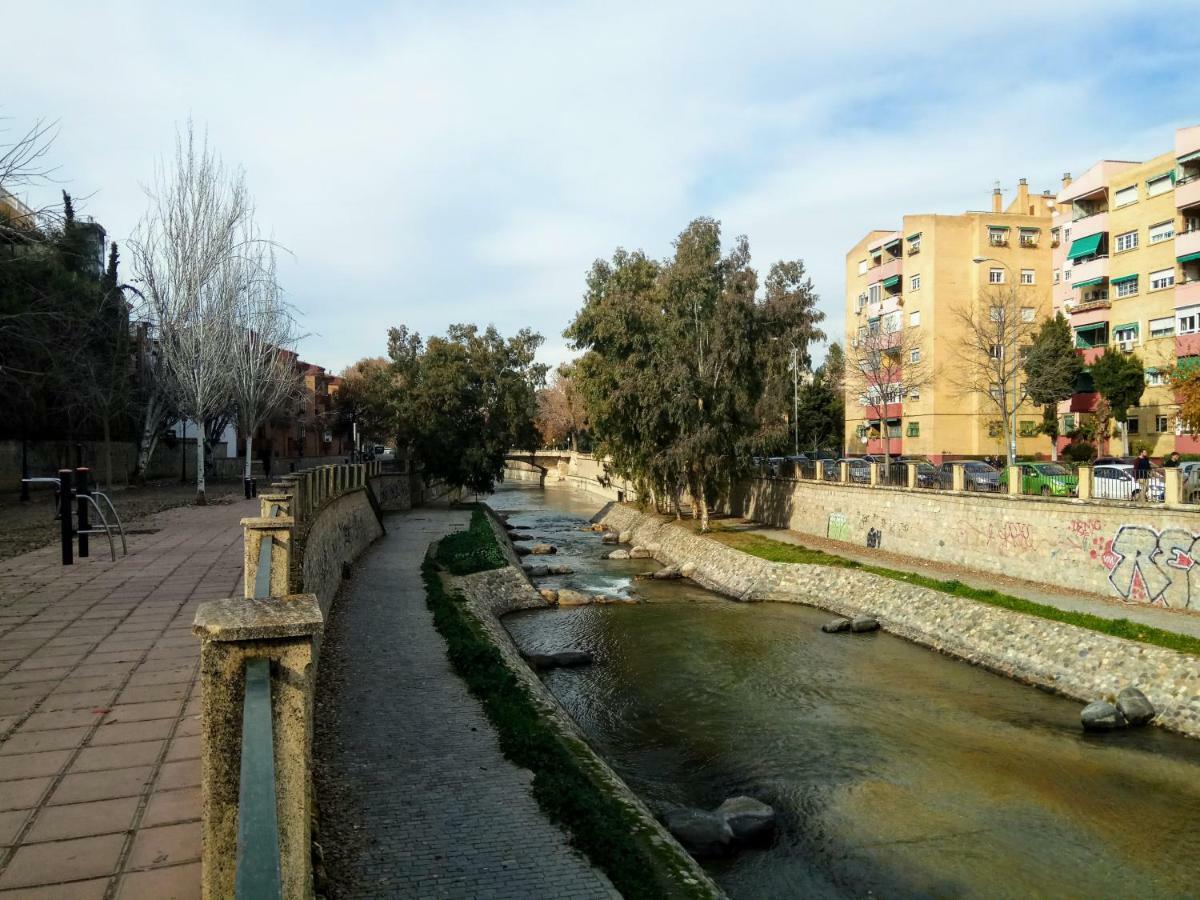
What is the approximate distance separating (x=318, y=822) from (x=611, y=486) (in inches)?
1951

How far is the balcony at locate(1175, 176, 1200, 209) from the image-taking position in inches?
1310

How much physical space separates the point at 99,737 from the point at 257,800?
4.24 metres

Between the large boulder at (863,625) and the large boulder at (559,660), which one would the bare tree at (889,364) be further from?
the large boulder at (559,660)

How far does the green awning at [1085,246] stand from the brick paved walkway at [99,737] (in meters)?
41.3

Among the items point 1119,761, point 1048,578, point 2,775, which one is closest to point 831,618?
point 1048,578

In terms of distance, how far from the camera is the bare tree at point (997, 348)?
119ft

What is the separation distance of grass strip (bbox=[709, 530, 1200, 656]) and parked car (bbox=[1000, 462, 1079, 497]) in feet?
10.2

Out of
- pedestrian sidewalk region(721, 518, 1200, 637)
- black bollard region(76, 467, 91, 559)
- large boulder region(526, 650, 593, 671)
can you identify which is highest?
black bollard region(76, 467, 91, 559)

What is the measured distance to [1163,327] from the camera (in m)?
36.2

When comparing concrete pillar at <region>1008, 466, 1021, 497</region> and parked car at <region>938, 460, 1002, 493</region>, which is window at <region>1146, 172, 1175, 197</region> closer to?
parked car at <region>938, 460, 1002, 493</region>

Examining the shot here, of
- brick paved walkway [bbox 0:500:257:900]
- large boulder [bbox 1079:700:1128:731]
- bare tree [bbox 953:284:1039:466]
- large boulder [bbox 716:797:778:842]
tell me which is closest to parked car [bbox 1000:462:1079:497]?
large boulder [bbox 1079:700:1128:731]

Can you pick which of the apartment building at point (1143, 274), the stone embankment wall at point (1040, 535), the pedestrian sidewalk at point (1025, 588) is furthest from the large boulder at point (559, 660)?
the apartment building at point (1143, 274)

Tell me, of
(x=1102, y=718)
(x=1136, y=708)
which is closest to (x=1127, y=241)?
(x=1136, y=708)

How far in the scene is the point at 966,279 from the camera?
46.4m
